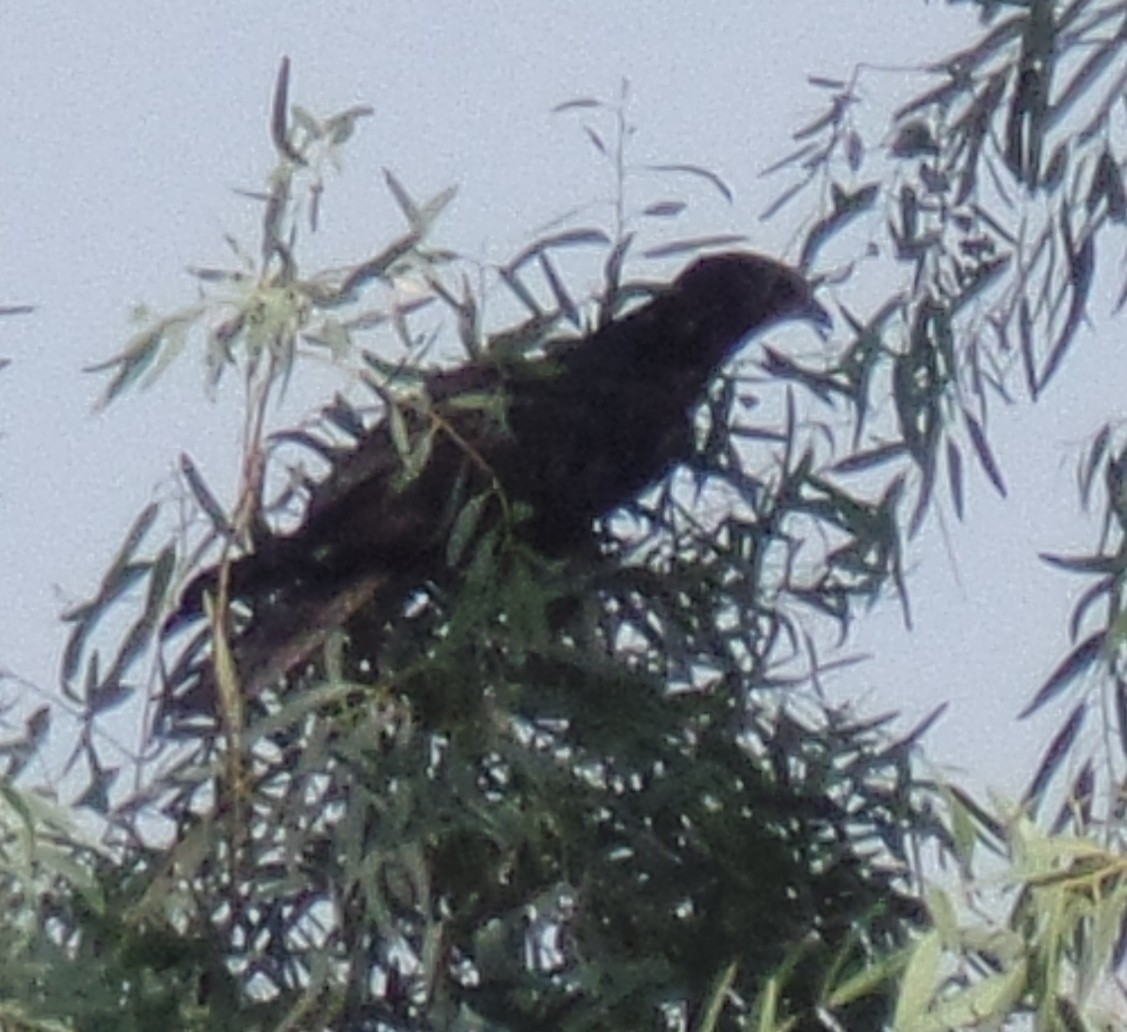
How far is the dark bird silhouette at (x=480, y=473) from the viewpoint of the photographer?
2887 mm

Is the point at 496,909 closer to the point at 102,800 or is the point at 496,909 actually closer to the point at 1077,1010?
the point at 102,800

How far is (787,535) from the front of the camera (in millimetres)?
3066

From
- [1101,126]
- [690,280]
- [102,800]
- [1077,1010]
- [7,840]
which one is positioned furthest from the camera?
[690,280]

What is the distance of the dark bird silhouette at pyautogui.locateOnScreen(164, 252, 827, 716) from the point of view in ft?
9.47

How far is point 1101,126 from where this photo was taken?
3.05 metres

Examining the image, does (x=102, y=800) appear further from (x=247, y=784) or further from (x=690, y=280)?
(x=690, y=280)

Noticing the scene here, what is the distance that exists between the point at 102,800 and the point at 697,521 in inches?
24.2

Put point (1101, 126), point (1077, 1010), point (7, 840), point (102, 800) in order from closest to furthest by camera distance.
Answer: point (1077, 1010), point (7, 840), point (102, 800), point (1101, 126)

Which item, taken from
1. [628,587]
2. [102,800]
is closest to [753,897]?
[628,587]

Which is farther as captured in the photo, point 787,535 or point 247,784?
point 787,535

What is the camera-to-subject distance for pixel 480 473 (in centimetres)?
301

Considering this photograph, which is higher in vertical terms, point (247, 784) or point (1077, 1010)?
point (247, 784)

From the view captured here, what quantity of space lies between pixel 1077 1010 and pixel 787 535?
0.80 m

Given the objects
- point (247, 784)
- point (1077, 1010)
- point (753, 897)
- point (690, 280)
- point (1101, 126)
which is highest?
point (690, 280)
